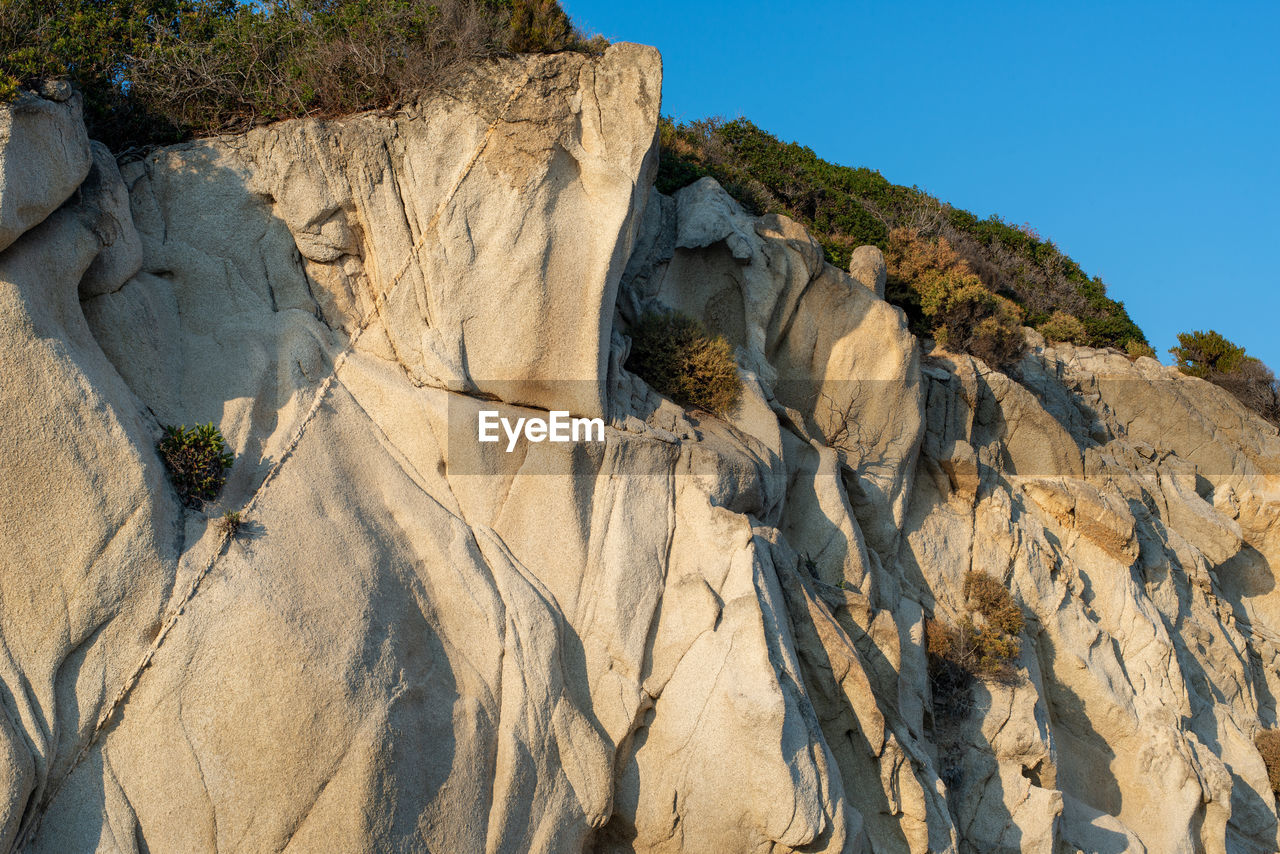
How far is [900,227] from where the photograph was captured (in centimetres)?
2411

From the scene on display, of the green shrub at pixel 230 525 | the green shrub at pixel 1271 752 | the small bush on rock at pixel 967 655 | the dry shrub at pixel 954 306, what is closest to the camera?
the green shrub at pixel 230 525

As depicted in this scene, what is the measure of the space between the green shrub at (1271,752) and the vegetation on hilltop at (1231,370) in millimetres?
9146

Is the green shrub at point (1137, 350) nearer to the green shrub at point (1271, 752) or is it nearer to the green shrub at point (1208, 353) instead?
the green shrub at point (1208, 353)

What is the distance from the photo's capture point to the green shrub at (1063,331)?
24.2 m

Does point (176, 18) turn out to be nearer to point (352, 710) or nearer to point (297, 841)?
point (352, 710)

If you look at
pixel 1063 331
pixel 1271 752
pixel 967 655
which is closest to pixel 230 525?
pixel 967 655

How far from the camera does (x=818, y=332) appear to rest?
17266 millimetres

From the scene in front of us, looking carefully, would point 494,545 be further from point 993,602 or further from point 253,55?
point 993,602

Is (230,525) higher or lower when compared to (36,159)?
lower

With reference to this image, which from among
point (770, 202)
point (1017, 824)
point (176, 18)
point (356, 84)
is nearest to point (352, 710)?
point (356, 84)

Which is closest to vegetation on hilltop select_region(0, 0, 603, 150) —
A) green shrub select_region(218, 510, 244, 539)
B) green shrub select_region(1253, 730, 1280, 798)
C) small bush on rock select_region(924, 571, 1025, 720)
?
green shrub select_region(218, 510, 244, 539)

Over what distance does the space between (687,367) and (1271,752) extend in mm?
12468

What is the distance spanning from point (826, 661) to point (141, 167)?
9787mm

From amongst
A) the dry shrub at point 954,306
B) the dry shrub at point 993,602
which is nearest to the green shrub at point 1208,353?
the dry shrub at point 954,306
